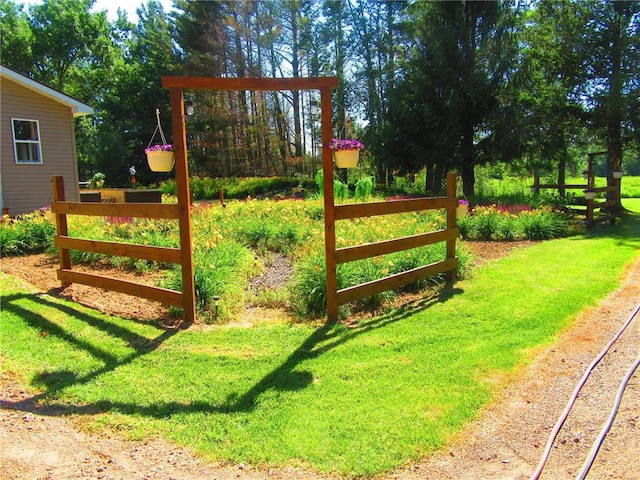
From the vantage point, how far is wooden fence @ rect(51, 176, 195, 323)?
4.63m

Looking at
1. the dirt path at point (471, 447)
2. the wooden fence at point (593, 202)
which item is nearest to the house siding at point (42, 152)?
the dirt path at point (471, 447)

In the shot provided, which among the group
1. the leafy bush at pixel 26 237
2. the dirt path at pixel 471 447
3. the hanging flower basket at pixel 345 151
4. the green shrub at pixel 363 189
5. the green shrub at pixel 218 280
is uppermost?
the hanging flower basket at pixel 345 151

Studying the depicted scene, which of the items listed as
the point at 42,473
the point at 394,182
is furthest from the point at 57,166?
the point at 394,182

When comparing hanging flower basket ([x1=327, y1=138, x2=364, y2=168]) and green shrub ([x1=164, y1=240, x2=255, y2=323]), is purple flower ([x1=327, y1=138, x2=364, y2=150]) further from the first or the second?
green shrub ([x1=164, y1=240, x2=255, y2=323])

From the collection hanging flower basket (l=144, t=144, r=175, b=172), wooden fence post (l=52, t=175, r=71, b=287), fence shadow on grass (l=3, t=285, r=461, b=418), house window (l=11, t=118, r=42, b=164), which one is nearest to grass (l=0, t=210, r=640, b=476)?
fence shadow on grass (l=3, t=285, r=461, b=418)

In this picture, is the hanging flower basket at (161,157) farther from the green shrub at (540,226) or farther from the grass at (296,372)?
the green shrub at (540,226)

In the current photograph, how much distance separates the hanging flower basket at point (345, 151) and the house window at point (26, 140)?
12.1 metres

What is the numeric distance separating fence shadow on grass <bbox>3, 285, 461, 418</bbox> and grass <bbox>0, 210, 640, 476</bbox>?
13 millimetres

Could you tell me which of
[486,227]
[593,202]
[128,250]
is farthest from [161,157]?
[593,202]

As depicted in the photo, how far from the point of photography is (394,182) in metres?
24.3

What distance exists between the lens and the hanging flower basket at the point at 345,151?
439 cm

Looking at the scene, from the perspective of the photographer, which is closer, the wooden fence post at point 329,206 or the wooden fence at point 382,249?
the wooden fence post at point 329,206

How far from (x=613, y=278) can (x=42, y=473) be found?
6671mm

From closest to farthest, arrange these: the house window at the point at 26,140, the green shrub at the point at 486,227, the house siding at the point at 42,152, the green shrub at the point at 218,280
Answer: the green shrub at the point at 218,280 → the green shrub at the point at 486,227 → the house siding at the point at 42,152 → the house window at the point at 26,140
